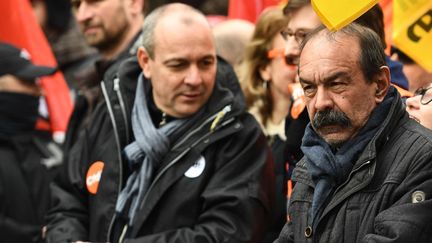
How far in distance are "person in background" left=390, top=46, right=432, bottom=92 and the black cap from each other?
266 cm

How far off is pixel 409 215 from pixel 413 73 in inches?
79.0

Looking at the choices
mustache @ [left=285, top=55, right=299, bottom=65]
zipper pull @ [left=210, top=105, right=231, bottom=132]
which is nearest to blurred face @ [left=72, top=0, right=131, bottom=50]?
zipper pull @ [left=210, top=105, right=231, bottom=132]

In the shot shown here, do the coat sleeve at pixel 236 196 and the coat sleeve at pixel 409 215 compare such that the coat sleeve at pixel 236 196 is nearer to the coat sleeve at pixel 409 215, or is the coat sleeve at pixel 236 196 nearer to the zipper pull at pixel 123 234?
the zipper pull at pixel 123 234

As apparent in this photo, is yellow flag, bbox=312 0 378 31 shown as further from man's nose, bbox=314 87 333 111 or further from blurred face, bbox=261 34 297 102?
blurred face, bbox=261 34 297 102

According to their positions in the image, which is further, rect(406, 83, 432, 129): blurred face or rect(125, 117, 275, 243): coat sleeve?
rect(125, 117, 275, 243): coat sleeve

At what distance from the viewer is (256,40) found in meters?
6.48

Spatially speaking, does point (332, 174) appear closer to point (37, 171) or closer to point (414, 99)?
point (414, 99)

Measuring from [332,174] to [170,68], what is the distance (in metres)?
1.99

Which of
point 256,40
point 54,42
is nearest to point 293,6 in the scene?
point 256,40

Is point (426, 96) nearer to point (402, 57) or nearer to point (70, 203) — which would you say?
point (402, 57)

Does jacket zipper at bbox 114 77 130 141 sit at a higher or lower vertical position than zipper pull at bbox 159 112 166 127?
higher

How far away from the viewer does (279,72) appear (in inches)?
249

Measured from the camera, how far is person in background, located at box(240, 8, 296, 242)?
6.28 metres

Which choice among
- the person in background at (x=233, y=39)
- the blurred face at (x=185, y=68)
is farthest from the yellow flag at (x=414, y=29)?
the person in background at (x=233, y=39)
